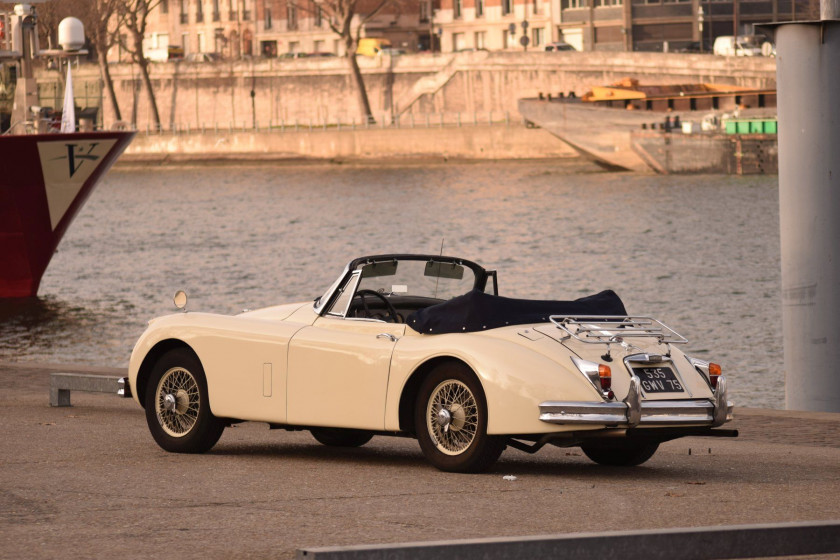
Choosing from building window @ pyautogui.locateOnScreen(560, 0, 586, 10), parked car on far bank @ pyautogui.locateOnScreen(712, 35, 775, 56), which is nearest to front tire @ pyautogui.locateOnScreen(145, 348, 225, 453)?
parked car on far bank @ pyautogui.locateOnScreen(712, 35, 775, 56)

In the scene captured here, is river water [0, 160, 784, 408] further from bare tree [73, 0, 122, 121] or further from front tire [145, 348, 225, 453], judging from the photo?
front tire [145, 348, 225, 453]

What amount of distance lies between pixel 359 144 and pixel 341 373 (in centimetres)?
9555

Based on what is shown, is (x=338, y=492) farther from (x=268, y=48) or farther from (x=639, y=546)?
(x=268, y=48)

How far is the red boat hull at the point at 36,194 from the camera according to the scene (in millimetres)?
39812

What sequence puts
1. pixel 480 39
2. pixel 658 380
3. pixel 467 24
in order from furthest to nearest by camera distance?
pixel 467 24 → pixel 480 39 → pixel 658 380

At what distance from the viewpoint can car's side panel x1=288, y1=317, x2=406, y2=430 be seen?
390 inches

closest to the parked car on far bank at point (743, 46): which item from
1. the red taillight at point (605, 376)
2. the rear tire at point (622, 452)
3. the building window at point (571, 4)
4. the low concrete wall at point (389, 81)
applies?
the low concrete wall at point (389, 81)

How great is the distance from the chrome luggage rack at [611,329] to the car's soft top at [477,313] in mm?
181

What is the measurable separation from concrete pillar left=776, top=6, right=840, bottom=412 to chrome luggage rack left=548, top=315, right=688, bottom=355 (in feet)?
13.2

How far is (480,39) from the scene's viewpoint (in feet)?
429

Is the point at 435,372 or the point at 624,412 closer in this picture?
the point at 624,412

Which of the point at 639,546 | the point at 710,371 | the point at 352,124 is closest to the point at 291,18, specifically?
the point at 352,124

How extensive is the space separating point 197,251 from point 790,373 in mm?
44351

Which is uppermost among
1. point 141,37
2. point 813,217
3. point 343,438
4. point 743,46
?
point 141,37
